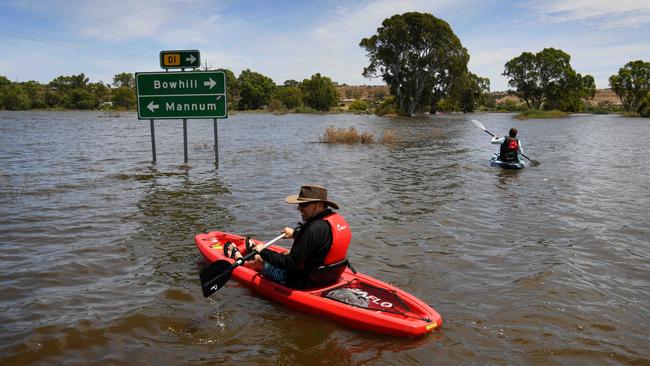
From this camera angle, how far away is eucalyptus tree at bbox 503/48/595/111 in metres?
79.4

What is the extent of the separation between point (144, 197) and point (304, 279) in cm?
692

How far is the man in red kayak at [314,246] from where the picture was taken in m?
4.95

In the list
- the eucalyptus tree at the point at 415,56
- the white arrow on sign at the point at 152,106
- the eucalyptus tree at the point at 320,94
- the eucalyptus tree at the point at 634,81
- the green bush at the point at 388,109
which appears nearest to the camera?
the white arrow on sign at the point at 152,106

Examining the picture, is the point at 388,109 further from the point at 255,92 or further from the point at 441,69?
the point at 255,92

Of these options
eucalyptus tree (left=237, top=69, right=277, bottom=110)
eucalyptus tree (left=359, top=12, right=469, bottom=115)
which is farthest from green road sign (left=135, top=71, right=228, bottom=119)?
eucalyptus tree (left=237, top=69, right=277, bottom=110)

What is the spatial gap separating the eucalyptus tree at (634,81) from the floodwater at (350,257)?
72.2 meters

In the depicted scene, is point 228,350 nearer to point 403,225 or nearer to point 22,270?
point 22,270

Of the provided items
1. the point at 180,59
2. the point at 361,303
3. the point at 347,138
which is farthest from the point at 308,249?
the point at 347,138

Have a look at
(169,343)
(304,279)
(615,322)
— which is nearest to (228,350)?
(169,343)

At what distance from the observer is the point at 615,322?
5.12 m

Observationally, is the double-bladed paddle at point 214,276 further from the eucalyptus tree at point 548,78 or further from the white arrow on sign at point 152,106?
the eucalyptus tree at point 548,78

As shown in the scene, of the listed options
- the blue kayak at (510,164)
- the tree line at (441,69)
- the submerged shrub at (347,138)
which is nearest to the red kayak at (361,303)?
the blue kayak at (510,164)

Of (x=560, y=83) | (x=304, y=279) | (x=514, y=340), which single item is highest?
(x=560, y=83)

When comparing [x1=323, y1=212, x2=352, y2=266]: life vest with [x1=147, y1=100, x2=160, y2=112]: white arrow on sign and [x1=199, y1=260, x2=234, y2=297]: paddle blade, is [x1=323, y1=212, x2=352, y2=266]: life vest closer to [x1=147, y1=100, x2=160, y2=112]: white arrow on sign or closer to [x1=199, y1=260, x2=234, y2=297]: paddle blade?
[x1=199, y1=260, x2=234, y2=297]: paddle blade
